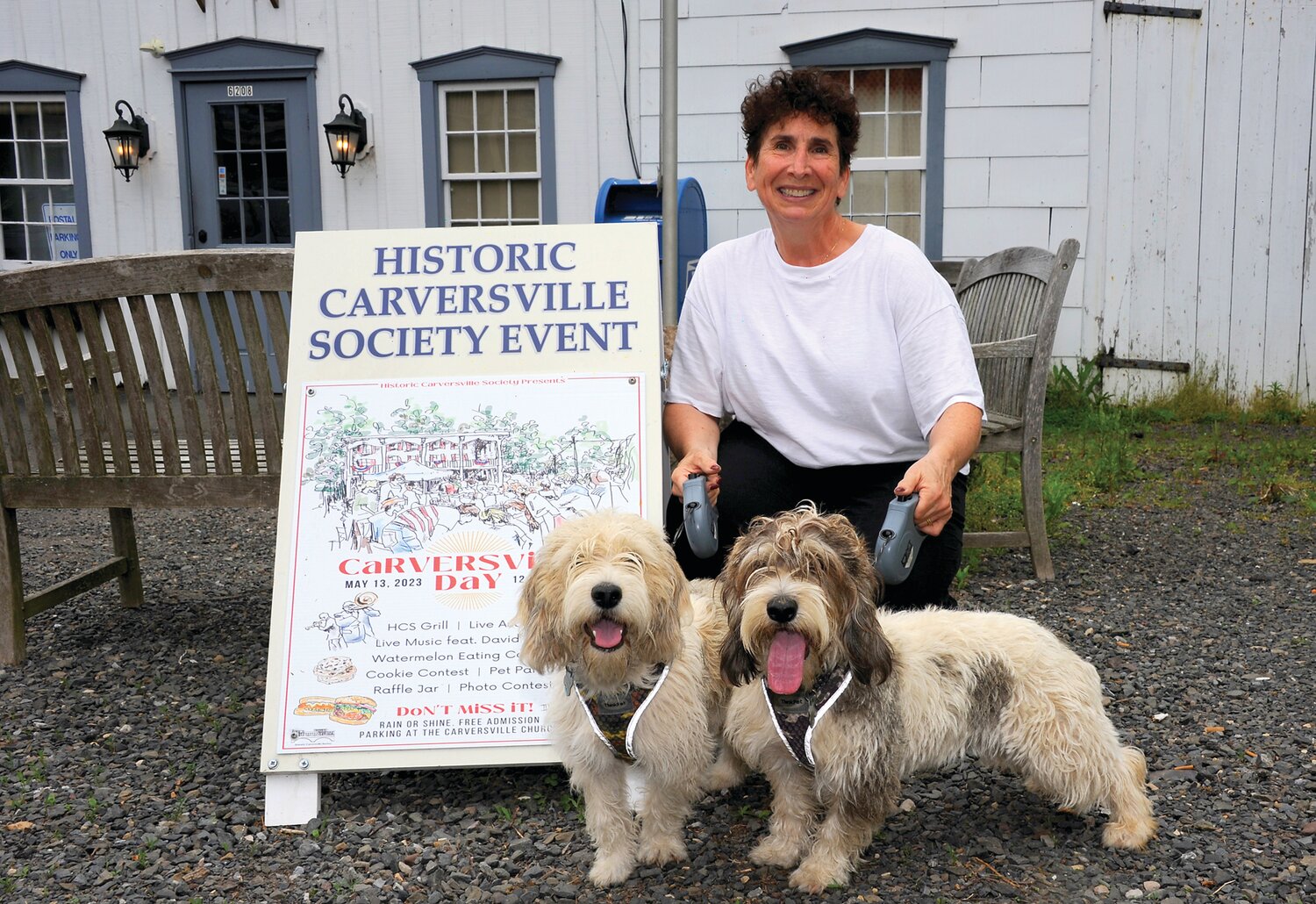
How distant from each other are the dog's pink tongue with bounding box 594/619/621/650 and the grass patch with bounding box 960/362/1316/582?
3126mm

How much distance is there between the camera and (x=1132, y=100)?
9172mm

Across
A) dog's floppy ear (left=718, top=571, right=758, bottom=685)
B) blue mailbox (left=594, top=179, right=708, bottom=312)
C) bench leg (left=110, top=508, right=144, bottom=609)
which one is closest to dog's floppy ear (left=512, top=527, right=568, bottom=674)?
dog's floppy ear (left=718, top=571, right=758, bottom=685)

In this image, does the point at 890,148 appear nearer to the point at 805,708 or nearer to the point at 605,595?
the point at 805,708

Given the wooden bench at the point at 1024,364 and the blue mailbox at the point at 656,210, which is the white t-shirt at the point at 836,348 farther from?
the blue mailbox at the point at 656,210

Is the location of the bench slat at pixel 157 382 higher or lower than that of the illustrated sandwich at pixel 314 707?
higher

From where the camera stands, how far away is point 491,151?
9.95 meters

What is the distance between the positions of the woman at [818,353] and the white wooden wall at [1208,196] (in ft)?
22.0

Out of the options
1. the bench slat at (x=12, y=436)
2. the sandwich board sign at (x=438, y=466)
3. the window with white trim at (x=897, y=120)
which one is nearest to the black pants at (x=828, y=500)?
the sandwich board sign at (x=438, y=466)

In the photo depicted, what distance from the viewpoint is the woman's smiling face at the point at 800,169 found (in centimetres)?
339

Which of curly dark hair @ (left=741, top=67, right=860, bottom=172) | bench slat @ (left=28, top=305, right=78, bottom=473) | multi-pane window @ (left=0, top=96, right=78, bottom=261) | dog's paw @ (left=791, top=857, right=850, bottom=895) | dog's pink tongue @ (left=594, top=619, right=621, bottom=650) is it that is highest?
multi-pane window @ (left=0, top=96, right=78, bottom=261)

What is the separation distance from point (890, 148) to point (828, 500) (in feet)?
22.1

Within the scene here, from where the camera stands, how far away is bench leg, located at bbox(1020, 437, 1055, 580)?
16.3 ft

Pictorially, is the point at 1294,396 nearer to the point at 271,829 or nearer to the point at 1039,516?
the point at 1039,516

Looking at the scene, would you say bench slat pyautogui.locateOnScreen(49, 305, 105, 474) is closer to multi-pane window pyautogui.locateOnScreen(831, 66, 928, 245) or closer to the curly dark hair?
the curly dark hair
